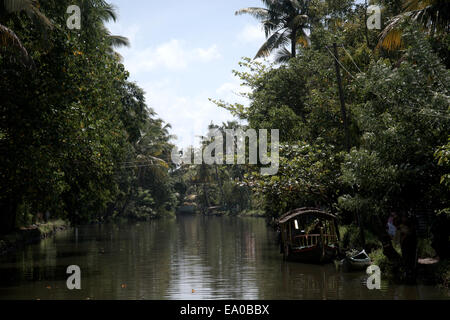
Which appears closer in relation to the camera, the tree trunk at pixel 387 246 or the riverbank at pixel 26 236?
the tree trunk at pixel 387 246

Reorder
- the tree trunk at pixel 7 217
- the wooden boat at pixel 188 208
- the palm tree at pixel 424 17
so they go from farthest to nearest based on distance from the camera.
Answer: the wooden boat at pixel 188 208
the tree trunk at pixel 7 217
the palm tree at pixel 424 17

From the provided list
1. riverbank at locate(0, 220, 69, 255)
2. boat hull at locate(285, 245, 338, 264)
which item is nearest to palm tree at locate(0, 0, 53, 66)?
boat hull at locate(285, 245, 338, 264)

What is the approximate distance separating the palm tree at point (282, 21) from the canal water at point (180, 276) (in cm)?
1582

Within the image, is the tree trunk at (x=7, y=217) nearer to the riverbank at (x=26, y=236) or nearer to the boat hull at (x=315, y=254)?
the riverbank at (x=26, y=236)

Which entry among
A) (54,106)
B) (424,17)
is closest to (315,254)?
(424,17)

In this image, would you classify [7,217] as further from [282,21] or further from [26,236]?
[282,21]

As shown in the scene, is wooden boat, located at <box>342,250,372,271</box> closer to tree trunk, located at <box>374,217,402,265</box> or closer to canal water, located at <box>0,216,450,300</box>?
canal water, located at <box>0,216,450,300</box>

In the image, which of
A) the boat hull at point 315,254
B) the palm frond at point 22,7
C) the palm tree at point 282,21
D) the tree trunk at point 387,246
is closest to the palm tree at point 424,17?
the tree trunk at point 387,246

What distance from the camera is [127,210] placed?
7000 centimetres

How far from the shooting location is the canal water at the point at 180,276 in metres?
15.6

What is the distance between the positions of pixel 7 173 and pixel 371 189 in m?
12.5

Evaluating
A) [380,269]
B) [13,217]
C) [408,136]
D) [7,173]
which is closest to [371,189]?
[408,136]

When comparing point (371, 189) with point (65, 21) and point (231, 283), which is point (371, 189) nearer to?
point (231, 283)
